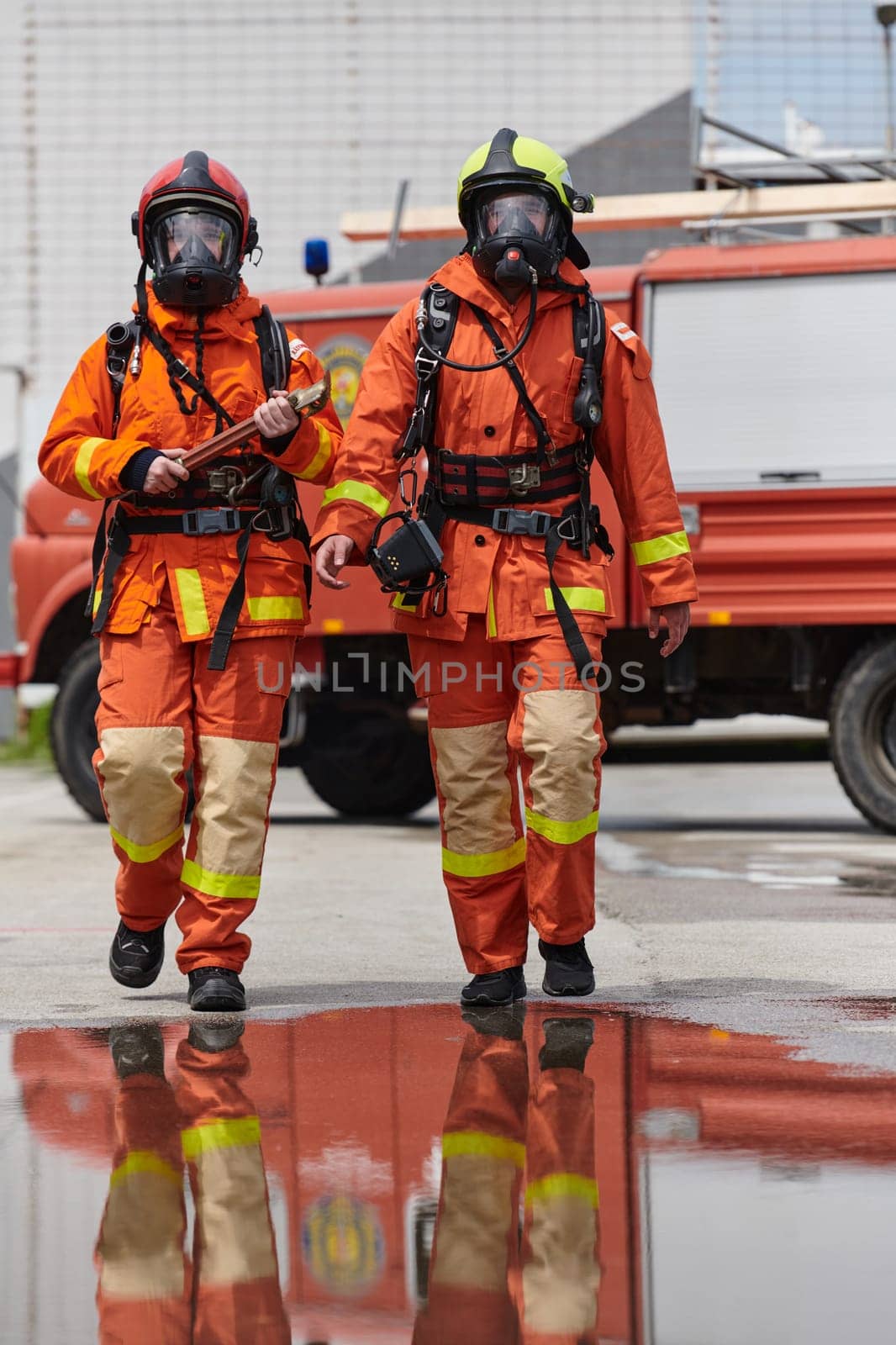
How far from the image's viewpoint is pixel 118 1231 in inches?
119

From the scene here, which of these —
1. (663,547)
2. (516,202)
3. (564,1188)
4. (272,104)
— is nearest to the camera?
(564,1188)

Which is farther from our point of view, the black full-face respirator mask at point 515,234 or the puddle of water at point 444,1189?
the black full-face respirator mask at point 515,234

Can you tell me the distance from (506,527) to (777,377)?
510 centimetres

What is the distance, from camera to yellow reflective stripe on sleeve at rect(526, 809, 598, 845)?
186 inches

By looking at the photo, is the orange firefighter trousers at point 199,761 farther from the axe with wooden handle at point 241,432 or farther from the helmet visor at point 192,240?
the helmet visor at point 192,240

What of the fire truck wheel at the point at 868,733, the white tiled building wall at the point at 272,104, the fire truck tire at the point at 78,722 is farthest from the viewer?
the white tiled building wall at the point at 272,104

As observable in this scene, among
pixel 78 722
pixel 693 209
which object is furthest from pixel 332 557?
pixel 693 209

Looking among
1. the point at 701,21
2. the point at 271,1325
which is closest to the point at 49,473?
Answer: the point at 271,1325

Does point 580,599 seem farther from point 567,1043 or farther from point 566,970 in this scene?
point 567,1043

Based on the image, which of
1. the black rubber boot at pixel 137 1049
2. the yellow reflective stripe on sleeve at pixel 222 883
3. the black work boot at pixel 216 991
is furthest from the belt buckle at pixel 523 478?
the black rubber boot at pixel 137 1049

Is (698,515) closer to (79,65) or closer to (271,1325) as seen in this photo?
(271,1325)

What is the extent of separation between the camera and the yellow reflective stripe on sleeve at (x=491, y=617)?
4.78m

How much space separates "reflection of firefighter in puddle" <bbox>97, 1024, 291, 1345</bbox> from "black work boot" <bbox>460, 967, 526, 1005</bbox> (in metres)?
0.80

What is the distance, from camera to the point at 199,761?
16.2ft
